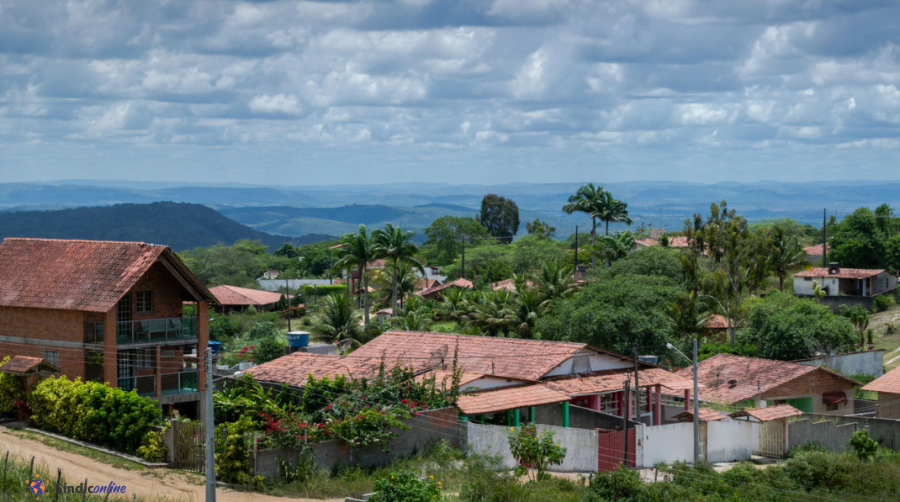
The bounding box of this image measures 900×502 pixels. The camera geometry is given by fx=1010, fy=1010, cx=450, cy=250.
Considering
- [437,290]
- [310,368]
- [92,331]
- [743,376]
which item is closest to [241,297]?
[437,290]

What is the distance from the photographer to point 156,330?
38.3 metres

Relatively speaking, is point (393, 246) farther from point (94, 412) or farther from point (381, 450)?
point (381, 450)

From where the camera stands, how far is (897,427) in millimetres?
40562

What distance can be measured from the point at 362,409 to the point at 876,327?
49209mm

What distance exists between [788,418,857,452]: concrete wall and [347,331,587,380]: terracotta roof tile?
29.5ft

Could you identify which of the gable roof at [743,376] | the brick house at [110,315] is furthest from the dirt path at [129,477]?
the gable roof at [743,376]

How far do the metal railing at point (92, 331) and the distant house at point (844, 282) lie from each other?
2194 inches

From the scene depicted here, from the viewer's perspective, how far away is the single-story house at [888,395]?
44.0 metres

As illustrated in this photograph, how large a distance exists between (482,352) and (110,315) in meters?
14.5

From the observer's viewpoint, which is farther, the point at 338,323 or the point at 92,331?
the point at 338,323

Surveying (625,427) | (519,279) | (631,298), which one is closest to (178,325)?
(625,427)

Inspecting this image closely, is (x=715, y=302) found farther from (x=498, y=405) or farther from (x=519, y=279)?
(x=498, y=405)

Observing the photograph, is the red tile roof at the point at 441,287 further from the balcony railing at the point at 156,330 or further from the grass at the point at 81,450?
the grass at the point at 81,450

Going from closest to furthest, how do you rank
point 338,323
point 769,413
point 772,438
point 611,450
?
point 611,450 < point 772,438 < point 769,413 < point 338,323
